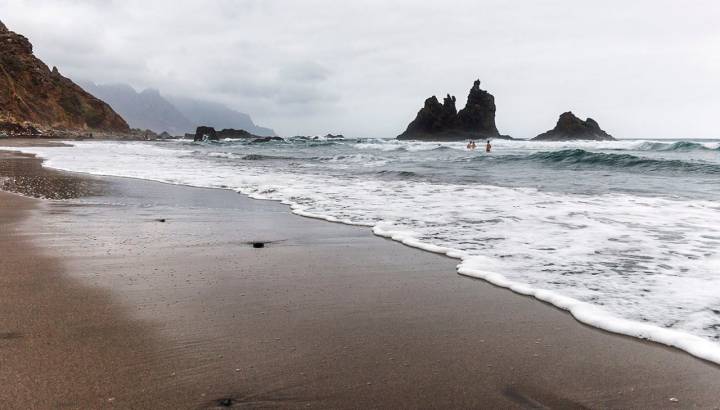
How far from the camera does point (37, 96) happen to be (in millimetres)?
60812

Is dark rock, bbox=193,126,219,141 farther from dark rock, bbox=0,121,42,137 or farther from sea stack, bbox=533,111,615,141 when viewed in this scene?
sea stack, bbox=533,111,615,141

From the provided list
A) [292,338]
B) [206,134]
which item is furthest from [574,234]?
[206,134]

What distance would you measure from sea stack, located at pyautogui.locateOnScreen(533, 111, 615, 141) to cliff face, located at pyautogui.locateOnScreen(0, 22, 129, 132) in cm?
7028

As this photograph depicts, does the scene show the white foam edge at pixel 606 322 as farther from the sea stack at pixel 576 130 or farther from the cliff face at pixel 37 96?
the sea stack at pixel 576 130

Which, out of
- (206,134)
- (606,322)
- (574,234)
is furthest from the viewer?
(206,134)

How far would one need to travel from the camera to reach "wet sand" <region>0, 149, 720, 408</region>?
65.9 inches

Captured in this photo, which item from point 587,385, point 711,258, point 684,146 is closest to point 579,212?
point 711,258

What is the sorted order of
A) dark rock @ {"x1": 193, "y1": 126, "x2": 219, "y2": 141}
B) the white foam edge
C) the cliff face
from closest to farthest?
the white foam edge → the cliff face → dark rock @ {"x1": 193, "y1": 126, "x2": 219, "y2": 141}

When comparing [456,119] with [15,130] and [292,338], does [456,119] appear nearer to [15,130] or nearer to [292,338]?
[15,130]

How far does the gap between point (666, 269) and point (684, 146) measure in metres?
30.6

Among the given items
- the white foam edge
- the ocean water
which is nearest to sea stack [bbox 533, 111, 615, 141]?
the ocean water

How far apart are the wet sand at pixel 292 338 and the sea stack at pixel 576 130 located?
2906 inches

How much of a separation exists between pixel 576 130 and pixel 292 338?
76.8 m

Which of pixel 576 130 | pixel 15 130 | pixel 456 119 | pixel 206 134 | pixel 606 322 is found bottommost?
pixel 606 322
